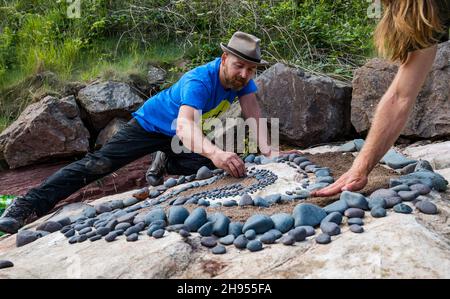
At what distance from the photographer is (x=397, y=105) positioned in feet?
7.27

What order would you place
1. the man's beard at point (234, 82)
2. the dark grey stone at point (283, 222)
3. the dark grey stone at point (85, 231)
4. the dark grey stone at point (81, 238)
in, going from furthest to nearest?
the man's beard at point (234, 82), the dark grey stone at point (85, 231), the dark grey stone at point (81, 238), the dark grey stone at point (283, 222)

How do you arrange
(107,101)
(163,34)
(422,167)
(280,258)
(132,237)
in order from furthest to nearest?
(163,34)
(107,101)
(422,167)
(132,237)
(280,258)

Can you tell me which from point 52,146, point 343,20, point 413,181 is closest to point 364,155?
point 413,181

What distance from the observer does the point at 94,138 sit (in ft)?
17.8

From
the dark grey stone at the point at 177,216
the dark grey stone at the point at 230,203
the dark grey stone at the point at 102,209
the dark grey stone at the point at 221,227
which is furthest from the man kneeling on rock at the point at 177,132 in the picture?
the dark grey stone at the point at 221,227

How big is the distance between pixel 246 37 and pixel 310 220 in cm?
166

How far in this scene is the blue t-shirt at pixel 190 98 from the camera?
328 centimetres

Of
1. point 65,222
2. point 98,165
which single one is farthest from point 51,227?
point 98,165

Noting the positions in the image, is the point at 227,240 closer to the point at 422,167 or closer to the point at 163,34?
the point at 422,167

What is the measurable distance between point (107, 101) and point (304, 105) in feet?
6.81

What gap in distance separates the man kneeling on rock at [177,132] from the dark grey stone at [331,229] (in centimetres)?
107

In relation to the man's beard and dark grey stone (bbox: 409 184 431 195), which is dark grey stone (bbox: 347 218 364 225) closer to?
dark grey stone (bbox: 409 184 431 195)

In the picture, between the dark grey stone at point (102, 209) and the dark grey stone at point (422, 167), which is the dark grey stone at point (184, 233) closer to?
the dark grey stone at point (102, 209)

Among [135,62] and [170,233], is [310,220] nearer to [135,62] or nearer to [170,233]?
[170,233]
